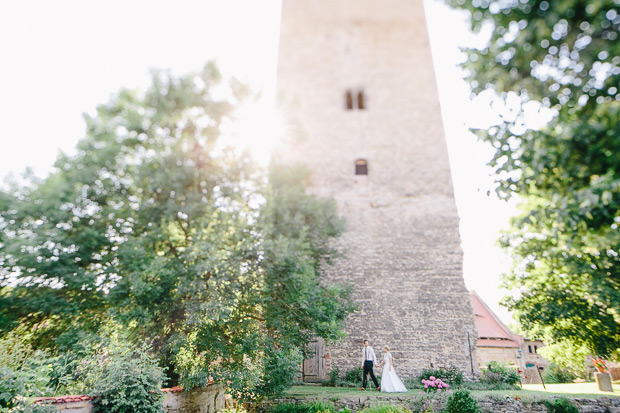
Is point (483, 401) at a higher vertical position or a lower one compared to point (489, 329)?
lower

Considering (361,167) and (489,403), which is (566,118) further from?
(361,167)

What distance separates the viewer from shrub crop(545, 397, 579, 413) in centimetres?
677

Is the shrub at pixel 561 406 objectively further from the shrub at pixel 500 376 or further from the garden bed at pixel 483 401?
the shrub at pixel 500 376

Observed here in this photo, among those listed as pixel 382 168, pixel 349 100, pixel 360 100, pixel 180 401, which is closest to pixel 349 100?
pixel 349 100

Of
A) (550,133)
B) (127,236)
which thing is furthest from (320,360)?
(550,133)

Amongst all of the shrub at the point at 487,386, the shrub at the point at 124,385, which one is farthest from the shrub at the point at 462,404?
the shrub at the point at 124,385

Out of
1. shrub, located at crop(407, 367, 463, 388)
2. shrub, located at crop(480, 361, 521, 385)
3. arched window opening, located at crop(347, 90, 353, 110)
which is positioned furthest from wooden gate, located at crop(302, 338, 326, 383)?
arched window opening, located at crop(347, 90, 353, 110)

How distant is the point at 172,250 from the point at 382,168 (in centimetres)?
763

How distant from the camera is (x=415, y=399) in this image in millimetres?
7234

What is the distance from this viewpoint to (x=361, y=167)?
13.0 m

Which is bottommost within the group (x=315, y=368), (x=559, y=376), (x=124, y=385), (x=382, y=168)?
(x=559, y=376)

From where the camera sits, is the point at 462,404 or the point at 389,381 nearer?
the point at 462,404

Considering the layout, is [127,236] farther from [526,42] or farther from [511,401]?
[511,401]

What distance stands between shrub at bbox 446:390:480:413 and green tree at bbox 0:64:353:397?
106 inches
